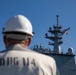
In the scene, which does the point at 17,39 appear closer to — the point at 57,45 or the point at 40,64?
the point at 40,64

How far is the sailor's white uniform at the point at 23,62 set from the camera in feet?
10.9

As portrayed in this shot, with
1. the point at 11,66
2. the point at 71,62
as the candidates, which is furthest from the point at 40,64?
the point at 71,62

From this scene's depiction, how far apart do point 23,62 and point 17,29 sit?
A: 0.39 meters

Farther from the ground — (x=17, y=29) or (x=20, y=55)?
(x=17, y=29)

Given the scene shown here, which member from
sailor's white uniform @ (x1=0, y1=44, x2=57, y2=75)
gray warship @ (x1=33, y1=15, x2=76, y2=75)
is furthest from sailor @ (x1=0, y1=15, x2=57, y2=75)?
gray warship @ (x1=33, y1=15, x2=76, y2=75)

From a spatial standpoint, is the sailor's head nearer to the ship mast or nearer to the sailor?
the sailor

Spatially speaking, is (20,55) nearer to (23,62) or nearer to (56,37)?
(23,62)

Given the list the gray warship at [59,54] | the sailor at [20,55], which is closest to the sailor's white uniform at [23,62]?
the sailor at [20,55]

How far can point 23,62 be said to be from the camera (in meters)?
3.39

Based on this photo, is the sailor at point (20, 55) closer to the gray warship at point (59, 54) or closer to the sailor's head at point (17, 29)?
the sailor's head at point (17, 29)

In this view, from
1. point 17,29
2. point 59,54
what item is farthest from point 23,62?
point 59,54

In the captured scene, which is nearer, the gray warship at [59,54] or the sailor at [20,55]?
the sailor at [20,55]

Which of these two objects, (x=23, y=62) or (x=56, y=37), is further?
(x=56, y=37)

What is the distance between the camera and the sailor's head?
11.1 feet
